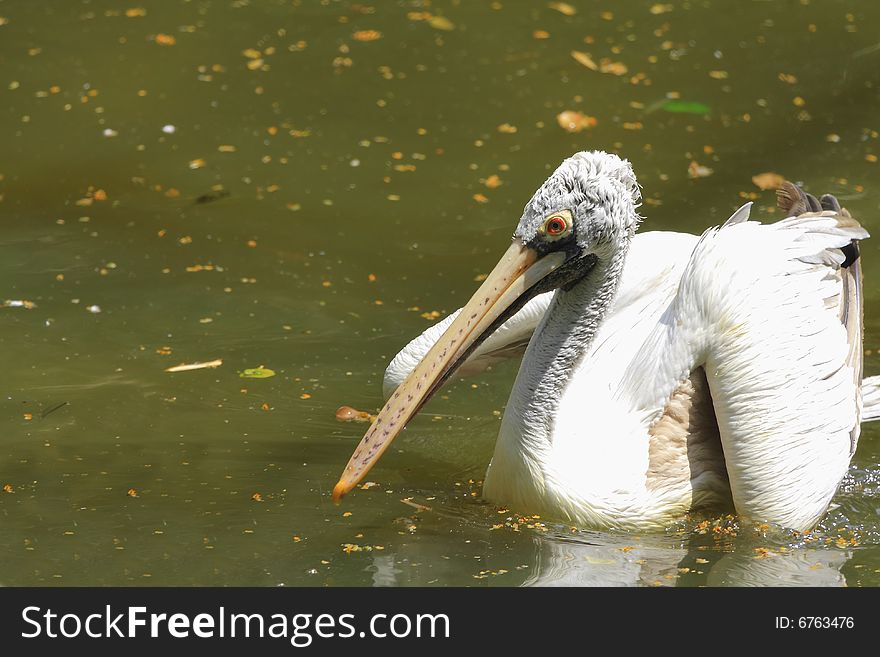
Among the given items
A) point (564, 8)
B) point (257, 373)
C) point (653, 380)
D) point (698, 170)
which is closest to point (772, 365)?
point (653, 380)

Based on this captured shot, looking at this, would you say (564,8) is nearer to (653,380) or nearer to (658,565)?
(653,380)

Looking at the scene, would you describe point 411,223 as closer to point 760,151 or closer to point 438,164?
point 438,164

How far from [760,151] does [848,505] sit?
3.17 meters

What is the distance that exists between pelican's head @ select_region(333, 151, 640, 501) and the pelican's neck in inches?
3.3

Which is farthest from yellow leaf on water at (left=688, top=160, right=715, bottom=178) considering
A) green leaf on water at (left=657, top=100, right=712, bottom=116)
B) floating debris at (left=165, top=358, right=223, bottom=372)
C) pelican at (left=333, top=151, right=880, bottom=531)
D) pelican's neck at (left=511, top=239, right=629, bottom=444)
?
pelican's neck at (left=511, top=239, right=629, bottom=444)

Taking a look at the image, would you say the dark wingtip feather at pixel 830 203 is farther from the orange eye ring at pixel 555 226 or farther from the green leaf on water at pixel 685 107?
the green leaf on water at pixel 685 107

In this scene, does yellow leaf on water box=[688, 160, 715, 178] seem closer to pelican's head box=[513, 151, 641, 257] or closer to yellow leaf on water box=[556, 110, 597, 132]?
yellow leaf on water box=[556, 110, 597, 132]

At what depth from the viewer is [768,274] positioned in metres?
3.94

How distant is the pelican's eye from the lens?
3.69 m

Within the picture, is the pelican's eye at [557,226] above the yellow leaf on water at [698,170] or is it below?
above

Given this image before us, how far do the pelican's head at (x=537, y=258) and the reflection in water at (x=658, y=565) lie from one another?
1.86 ft

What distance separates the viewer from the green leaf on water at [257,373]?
510cm

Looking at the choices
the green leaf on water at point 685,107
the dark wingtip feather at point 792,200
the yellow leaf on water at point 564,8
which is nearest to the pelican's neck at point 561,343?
A: the dark wingtip feather at point 792,200

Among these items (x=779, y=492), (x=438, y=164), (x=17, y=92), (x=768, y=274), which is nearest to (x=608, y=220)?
(x=768, y=274)
